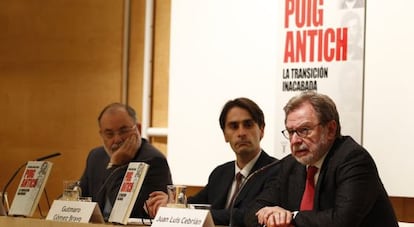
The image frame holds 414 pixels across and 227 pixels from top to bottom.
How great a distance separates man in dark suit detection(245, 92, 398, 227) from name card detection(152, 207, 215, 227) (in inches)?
15.4

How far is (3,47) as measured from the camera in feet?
22.4

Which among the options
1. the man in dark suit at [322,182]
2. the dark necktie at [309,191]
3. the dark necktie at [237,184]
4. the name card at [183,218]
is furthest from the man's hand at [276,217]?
the dark necktie at [237,184]

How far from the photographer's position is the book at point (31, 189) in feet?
12.9

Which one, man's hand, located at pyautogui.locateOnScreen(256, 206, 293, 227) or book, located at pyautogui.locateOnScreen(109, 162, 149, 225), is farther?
book, located at pyautogui.locateOnScreen(109, 162, 149, 225)

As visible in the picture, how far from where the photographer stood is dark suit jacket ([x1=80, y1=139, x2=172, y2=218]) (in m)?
4.43

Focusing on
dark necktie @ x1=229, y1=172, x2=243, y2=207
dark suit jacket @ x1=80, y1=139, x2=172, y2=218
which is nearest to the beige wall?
dark suit jacket @ x1=80, y1=139, x2=172, y2=218

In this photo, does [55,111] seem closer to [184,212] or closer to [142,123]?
[142,123]

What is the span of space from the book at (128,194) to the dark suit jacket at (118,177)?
2.33 feet

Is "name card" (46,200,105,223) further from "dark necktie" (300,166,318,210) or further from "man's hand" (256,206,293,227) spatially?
"dark necktie" (300,166,318,210)

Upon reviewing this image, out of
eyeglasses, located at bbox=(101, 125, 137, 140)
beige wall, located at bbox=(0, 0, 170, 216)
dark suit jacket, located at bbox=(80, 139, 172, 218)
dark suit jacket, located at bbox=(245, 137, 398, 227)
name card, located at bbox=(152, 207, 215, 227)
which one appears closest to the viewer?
name card, located at bbox=(152, 207, 215, 227)

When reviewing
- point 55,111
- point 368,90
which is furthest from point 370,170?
point 55,111

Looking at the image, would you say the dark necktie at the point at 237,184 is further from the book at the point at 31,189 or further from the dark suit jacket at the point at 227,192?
the book at the point at 31,189

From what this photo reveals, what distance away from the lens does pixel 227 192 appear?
430 centimetres

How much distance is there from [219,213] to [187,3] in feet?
6.94
